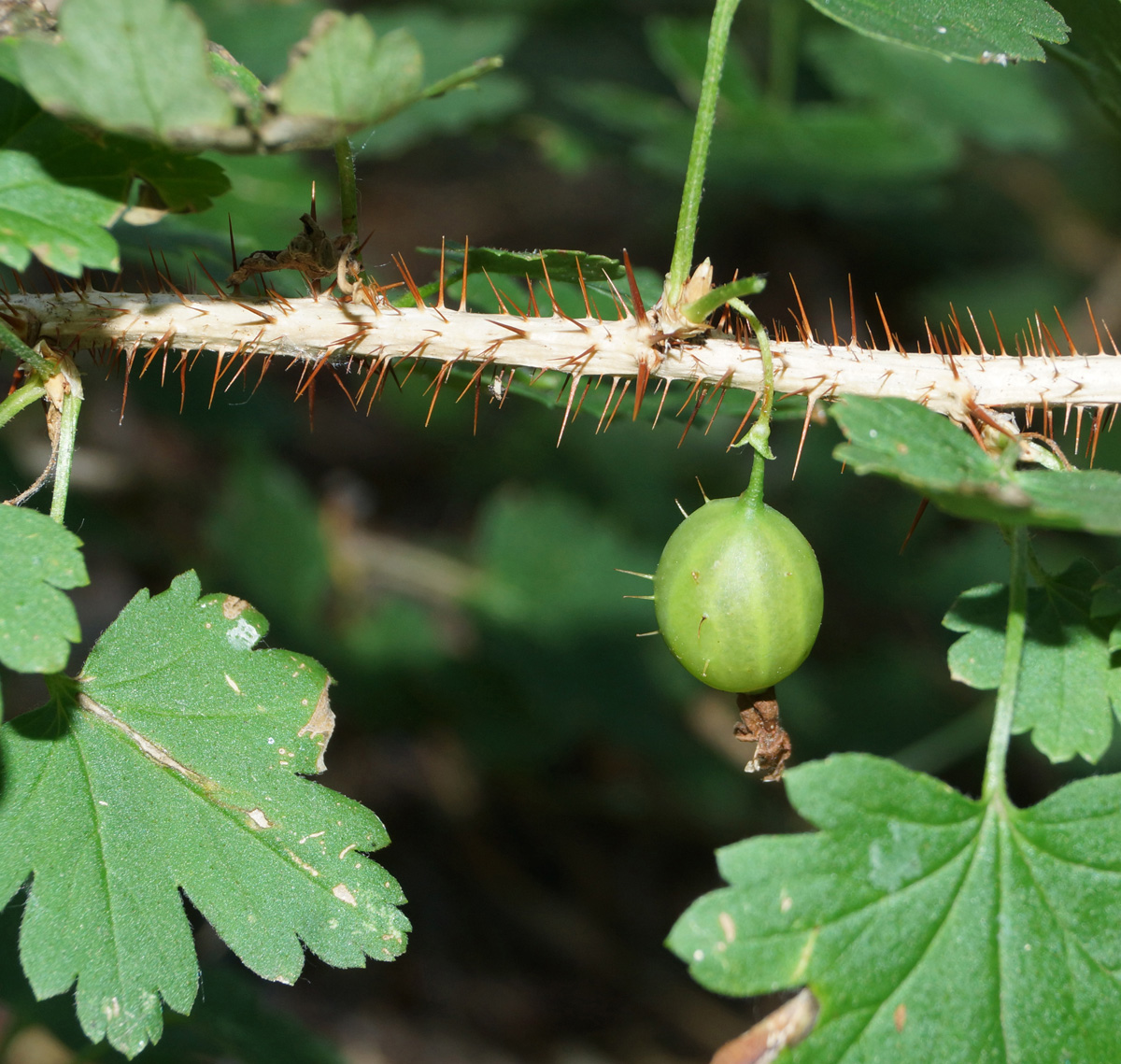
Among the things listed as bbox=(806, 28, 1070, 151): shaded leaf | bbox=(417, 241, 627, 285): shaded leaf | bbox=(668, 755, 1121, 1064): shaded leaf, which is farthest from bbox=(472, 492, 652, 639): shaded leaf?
bbox=(668, 755, 1121, 1064): shaded leaf

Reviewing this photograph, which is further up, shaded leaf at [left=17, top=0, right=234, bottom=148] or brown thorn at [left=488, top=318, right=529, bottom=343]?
shaded leaf at [left=17, top=0, right=234, bottom=148]

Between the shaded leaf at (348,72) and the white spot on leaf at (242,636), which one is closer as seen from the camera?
the shaded leaf at (348,72)

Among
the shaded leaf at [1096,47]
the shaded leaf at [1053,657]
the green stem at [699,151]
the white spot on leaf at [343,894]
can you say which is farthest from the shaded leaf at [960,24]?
the white spot on leaf at [343,894]

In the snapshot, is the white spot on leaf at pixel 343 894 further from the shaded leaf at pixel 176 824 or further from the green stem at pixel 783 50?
the green stem at pixel 783 50

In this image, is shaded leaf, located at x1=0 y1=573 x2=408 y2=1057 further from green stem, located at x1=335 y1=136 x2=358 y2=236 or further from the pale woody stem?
green stem, located at x1=335 y1=136 x2=358 y2=236

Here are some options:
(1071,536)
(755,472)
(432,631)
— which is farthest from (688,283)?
(1071,536)

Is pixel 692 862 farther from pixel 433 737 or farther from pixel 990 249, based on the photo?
pixel 990 249

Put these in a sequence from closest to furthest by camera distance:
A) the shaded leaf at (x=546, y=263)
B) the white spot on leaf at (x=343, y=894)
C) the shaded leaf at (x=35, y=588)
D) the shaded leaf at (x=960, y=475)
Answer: the shaded leaf at (x=960, y=475)
the shaded leaf at (x=35, y=588)
the white spot on leaf at (x=343, y=894)
the shaded leaf at (x=546, y=263)
